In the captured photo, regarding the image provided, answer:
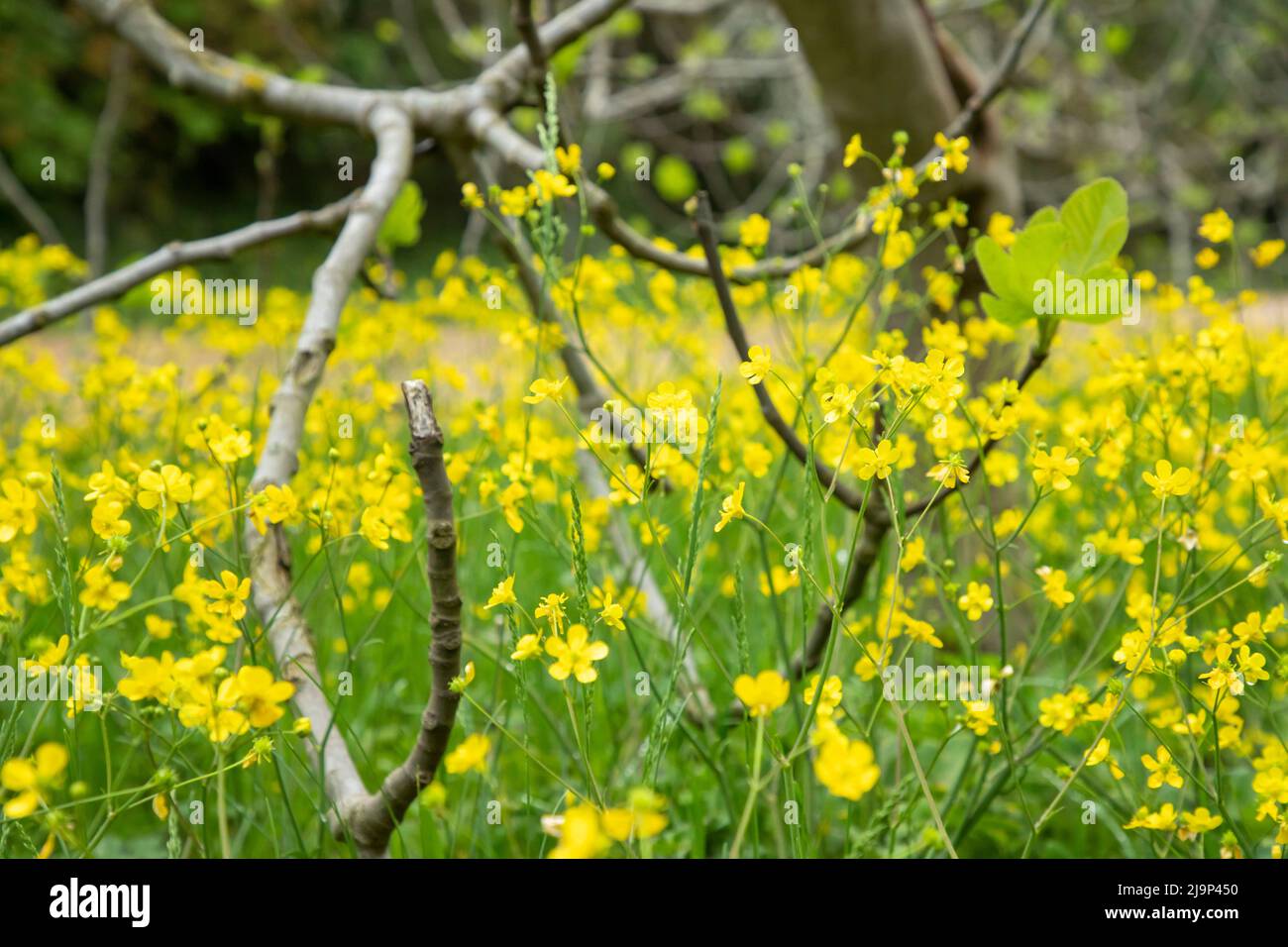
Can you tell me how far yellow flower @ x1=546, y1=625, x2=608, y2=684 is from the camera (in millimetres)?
812

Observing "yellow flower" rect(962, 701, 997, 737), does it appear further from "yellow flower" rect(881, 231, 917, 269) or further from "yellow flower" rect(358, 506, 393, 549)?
"yellow flower" rect(881, 231, 917, 269)

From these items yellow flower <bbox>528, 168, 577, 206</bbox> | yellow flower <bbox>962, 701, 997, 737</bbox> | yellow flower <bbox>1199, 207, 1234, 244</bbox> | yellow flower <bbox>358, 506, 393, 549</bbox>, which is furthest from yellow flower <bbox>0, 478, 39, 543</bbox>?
yellow flower <bbox>1199, 207, 1234, 244</bbox>

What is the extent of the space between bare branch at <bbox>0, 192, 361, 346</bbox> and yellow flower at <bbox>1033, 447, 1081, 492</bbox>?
1.12 metres

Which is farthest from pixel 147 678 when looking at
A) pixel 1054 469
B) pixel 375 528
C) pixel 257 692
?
pixel 1054 469

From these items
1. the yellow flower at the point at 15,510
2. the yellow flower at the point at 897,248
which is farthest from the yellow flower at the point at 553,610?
the yellow flower at the point at 897,248

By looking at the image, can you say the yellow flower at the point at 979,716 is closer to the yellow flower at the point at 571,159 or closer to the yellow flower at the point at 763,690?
the yellow flower at the point at 763,690

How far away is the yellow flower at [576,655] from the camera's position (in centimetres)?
81

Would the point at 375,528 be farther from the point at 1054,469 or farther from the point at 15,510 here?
the point at 1054,469

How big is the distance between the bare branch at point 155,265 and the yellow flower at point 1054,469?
1.12m

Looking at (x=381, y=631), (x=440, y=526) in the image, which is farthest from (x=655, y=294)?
(x=440, y=526)

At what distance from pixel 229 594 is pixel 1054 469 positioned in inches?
29.9

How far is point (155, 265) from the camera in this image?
1.60 metres

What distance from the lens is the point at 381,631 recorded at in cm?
206
